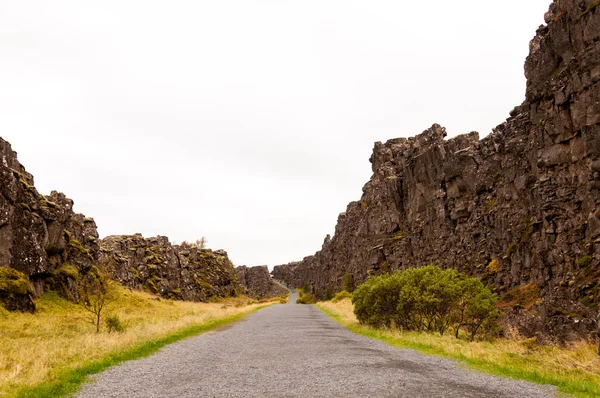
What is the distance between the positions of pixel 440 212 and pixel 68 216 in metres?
50.2

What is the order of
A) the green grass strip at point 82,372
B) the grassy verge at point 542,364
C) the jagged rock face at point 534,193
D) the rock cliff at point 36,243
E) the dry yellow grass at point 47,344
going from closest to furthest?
the green grass strip at point 82,372
the grassy verge at point 542,364
the dry yellow grass at point 47,344
the jagged rock face at point 534,193
the rock cliff at point 36,243

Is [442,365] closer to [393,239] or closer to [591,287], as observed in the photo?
[591,287]

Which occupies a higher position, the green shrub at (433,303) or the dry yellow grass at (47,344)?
the green shrub at (433,303)

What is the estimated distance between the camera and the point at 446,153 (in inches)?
2628

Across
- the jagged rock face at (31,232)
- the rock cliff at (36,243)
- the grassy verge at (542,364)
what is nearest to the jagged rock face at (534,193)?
the grassy verge at (542,364)

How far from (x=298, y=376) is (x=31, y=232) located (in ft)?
126

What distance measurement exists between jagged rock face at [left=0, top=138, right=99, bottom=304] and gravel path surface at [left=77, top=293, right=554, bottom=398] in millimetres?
28029

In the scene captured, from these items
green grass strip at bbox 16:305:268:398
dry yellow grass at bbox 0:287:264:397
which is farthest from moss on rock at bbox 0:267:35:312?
green grass strip at bbox 16:305:268:398

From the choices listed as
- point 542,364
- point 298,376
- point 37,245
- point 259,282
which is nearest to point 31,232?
point 37,245

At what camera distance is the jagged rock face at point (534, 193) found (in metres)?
28.0

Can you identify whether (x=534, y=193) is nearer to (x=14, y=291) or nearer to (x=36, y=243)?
(x=14, y=291)

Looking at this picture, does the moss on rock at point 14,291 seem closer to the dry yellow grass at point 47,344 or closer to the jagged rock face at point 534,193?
the dry yellow grass at point 47,344

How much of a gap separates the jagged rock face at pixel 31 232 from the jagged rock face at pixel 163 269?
2122cm

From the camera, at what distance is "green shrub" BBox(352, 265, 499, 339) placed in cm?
2470
